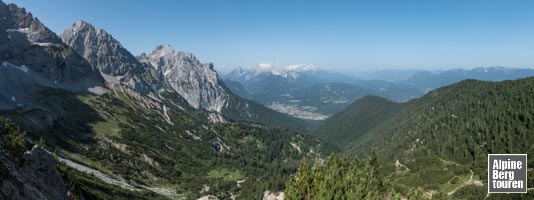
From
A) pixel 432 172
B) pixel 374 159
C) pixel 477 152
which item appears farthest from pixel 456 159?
pixel 374 159

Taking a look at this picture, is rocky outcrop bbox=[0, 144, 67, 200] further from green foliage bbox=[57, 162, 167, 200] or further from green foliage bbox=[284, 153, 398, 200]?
green foliage bbox=[284, 153, 398, 200]

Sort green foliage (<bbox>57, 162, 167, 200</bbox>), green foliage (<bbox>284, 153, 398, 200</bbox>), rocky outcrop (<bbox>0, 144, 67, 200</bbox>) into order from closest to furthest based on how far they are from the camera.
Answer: rocky outcrop (<bbox>0, 144, 67, 200</bbox>) < green foliage (<bbox>284, 153, 398, 200</bbox>) < green foliage (<bbox>57, 162, 167, 200</bbox>)

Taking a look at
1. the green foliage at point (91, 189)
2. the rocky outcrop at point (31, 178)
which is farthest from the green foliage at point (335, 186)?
the green foliage at point (91, 189)

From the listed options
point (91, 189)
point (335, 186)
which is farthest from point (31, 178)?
point (91, 189)

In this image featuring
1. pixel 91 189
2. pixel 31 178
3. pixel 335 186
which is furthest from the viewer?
pixel 91 189

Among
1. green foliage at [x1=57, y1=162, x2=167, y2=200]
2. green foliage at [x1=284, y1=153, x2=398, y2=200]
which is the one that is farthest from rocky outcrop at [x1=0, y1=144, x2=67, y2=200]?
green foliage at [x1=284, y1=153, x2=398, y2=200]

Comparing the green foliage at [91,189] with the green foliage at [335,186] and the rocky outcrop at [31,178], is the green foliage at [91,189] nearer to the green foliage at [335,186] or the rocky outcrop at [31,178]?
the rocky outcrop at [31,178]

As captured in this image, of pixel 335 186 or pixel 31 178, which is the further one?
pixel 335 186

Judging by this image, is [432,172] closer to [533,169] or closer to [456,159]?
[456,159]

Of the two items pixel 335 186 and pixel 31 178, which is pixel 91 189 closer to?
pixel 31 178

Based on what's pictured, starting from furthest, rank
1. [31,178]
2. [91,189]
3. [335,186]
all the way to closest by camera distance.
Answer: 1. [91,189]
2. [335,186]
3. [31,178]
